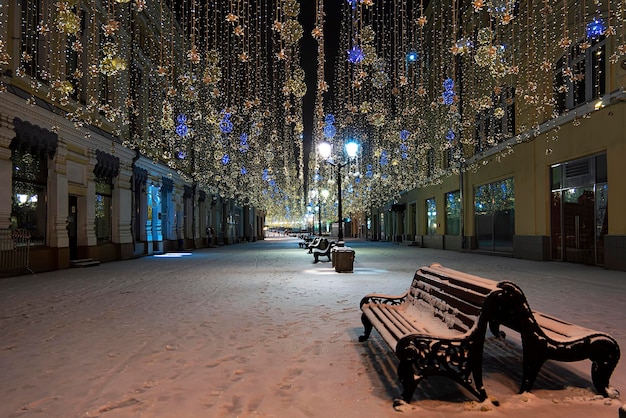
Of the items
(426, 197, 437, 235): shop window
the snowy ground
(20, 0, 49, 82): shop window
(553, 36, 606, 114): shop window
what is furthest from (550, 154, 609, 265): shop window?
(20, 0, 49, 82): shop window

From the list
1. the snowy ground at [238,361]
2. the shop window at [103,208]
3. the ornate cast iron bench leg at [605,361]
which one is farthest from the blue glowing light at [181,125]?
the ornate cast iron bench leg at [605,361]

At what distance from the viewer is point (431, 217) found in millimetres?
37531

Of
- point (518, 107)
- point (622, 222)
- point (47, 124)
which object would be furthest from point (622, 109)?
point (47, 124)

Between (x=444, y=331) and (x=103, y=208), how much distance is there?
2015cm

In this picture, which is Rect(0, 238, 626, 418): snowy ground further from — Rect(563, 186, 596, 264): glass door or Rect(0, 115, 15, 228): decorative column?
Rect(563, 186, 596, 264): glass door

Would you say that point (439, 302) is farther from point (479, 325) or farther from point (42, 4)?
point (42, 4)

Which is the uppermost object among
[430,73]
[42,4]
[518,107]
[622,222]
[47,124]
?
[430,73]

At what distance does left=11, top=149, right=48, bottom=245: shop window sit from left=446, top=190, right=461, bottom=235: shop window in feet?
78.1

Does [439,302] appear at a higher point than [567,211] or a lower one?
lower

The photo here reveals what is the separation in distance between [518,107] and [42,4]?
788 inches

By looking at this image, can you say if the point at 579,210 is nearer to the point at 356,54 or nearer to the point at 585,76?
the point at 585,76

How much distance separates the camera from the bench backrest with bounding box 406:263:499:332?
4.24 meters

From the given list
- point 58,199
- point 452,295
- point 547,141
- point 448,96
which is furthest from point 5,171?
point 547,141

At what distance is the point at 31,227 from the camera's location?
15.9 metres
